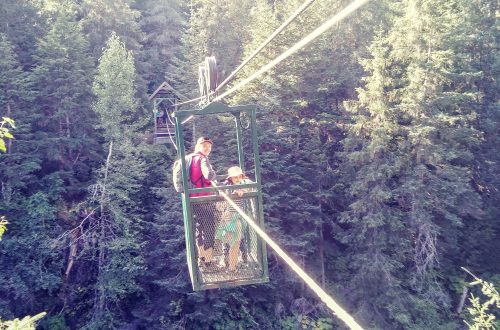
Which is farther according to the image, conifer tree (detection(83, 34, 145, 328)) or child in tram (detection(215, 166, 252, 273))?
conifer tree (detection(83, 34, 145, 328))

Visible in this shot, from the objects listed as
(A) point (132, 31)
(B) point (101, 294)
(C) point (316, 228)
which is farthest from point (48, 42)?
(C) point (316, 228)

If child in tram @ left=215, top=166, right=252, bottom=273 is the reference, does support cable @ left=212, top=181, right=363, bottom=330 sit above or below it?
above

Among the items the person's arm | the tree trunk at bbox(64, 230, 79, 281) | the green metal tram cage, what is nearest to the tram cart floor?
the green metal tram cage

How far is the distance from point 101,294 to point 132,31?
1207 centimetres

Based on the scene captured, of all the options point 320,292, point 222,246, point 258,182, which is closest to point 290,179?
point 222,246

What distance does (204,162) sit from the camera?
4.76 metres

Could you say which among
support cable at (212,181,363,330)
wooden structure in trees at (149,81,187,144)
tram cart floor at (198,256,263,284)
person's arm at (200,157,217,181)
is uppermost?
wooden structure in trees at (149,81,187,144)

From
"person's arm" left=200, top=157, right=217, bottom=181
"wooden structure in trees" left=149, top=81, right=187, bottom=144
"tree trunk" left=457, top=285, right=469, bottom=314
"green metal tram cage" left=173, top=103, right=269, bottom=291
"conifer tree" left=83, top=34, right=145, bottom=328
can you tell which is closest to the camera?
→ "green metal tram cage" left=173, top=103, right=269, bottom=291

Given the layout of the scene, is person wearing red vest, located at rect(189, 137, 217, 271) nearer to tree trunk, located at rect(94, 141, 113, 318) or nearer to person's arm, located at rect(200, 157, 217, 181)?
person's arm, located at rect(200, 157, 217, 181)

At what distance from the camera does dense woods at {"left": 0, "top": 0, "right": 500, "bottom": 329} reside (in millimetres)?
14625

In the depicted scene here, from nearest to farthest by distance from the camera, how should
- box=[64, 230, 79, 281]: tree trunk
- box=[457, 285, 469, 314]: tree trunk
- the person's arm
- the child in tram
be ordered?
the person's arm, the child in tram, box=[64, 230, 79, 281]: tree trunk, box=[457, 285, 469, 314]: tree trunk

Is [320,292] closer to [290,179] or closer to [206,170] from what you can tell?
[206,170]

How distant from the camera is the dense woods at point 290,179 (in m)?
14.6

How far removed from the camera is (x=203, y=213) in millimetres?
4629
